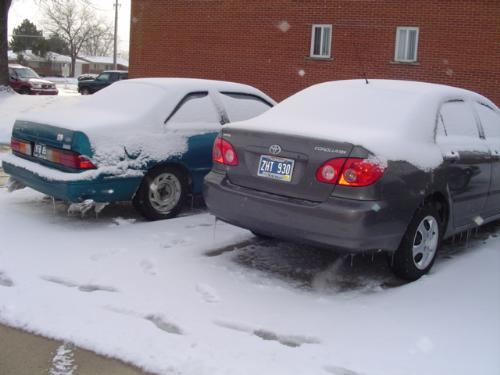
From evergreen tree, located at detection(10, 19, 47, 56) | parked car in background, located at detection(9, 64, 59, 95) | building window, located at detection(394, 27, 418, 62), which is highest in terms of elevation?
evergreen tree, located at detection(10, 19, 47, 56)

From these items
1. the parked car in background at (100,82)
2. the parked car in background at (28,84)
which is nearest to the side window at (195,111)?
the parked car in background at (28,84)

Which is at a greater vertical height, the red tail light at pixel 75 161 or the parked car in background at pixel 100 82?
the parked car in background at pixel 100 82

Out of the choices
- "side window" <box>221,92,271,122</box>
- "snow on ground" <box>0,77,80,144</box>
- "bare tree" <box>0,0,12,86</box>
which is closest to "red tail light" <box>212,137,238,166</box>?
"side window" <box>221,92,271,122</box>

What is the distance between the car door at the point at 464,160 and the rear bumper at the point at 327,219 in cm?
78

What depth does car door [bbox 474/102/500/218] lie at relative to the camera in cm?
564

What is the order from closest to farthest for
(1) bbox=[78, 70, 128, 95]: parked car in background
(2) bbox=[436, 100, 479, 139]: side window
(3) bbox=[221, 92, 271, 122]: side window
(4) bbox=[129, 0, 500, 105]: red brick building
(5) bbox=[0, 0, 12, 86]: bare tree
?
(2) bbox=[436, 100, 479, 139]: side window
(3) bbox=[221, 92, 271, 122]: side window
(4) bbox=[129, 0, 500, 105]: red brick building
(5) bbox=[0, 0, 12, 86]: bare tree
(1) bbox=[78, 70, 128, 95]: parked car in background

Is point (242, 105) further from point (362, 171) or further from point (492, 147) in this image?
point (362, 171)

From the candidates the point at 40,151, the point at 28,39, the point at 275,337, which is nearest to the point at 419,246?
the point at 275,337

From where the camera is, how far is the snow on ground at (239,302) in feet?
11.2

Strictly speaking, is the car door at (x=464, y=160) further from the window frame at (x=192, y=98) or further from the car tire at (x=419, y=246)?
the window frame at (x=192, y=98)

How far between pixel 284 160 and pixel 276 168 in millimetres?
92

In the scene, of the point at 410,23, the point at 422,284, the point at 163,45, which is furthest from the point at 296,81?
the point at 422,284

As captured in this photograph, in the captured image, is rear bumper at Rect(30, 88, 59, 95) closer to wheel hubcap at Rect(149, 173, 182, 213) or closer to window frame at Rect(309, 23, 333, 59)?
window frame at Rect(309, 23, 333, 59)

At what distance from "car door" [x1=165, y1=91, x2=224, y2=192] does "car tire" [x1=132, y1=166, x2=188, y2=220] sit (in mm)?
161
